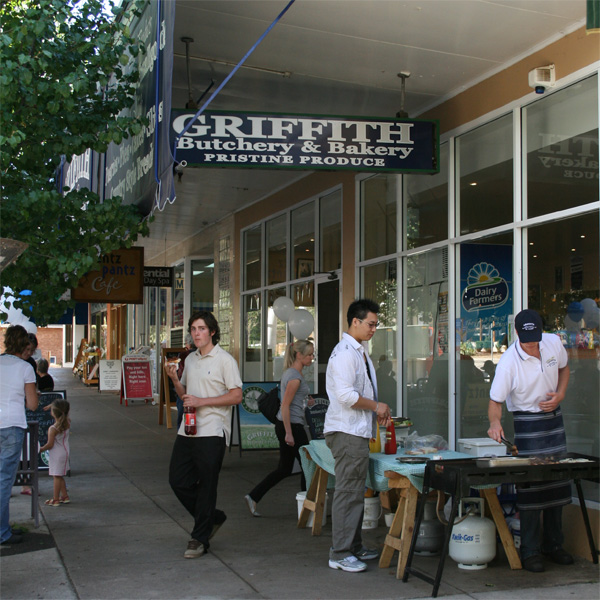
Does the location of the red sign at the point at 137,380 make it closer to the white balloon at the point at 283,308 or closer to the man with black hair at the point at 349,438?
the white balloon at the point at 283,308

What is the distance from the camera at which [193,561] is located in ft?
18.8

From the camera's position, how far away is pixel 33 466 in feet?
22.2

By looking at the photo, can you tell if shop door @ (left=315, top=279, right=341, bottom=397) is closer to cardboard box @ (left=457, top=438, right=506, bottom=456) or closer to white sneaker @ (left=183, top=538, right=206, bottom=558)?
cardboard box @ (left=457, top=438, right=506, bottom=456)

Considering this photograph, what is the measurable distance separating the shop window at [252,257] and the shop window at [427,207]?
5252mm

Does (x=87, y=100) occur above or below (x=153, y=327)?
above

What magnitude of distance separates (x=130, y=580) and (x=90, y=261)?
3.04 metres

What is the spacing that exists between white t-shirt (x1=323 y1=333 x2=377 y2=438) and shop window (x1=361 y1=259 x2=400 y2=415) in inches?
134

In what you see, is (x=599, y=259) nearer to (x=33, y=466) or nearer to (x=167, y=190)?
(x=167, y=190)

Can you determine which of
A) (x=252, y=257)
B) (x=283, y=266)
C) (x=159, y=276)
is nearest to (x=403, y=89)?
(x=283, y=266)

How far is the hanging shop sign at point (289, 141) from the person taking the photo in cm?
663

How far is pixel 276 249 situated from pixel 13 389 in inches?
282

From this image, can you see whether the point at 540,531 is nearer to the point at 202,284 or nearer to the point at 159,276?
the point at 159,276

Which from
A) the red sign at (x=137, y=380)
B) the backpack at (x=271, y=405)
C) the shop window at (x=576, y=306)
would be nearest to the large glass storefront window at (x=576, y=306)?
the shop window at (x=576, y=306)

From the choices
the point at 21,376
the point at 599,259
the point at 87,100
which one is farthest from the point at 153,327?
the point at 599,259
